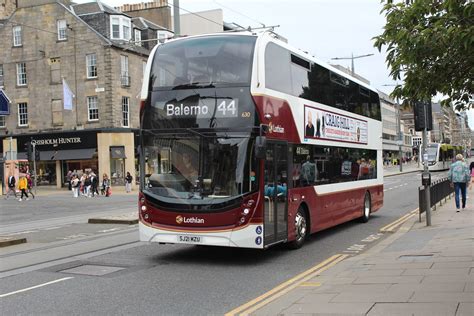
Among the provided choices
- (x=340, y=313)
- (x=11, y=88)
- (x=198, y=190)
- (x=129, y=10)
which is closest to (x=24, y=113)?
(x=11, y=88)

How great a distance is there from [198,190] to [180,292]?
2311 mm

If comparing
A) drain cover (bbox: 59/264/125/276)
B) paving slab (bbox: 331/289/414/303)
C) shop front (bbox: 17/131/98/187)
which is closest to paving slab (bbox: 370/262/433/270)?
paving slab (bbox: 331/289/414/303)

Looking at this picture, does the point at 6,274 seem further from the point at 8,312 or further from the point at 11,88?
the point at 11,88

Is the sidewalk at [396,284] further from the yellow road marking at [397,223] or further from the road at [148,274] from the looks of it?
the yellow road marking at [397,223]

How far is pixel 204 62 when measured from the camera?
9367 millimetres

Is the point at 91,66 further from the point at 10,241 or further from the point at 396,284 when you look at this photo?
the point at 396,284

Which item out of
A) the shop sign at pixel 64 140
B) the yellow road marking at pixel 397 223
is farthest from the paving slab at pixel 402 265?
the shop sign at pixel 64 140

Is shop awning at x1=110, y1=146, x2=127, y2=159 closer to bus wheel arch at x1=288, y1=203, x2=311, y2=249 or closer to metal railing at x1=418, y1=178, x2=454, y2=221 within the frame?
metal railing at x1=418, y1=178, x2=454, y2=221

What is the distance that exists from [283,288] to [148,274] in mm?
2324

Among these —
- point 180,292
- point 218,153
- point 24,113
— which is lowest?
point 180,292

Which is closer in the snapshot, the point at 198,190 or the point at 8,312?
the point at 8,312

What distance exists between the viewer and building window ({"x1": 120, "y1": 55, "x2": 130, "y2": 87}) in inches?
1663

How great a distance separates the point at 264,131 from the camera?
9.02m

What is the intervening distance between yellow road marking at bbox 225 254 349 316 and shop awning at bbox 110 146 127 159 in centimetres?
3381
